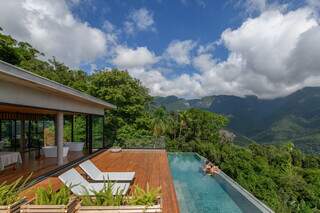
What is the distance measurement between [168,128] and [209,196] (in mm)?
23828

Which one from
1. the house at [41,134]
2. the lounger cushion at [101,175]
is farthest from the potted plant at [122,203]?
the lounger cushion at [101,175]

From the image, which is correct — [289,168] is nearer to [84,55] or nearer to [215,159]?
[215,159]

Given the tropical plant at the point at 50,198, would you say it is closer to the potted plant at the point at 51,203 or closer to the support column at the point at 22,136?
the potted plant at the point at 51,203

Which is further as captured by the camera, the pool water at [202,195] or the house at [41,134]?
the pool water at [202,195]

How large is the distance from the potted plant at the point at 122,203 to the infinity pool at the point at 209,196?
3305mm

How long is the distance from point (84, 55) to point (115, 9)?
744 inches

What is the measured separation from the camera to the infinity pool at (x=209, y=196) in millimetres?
7398

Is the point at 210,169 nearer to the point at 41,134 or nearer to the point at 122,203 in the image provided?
the point at 41,134

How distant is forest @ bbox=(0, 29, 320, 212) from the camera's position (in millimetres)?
22439

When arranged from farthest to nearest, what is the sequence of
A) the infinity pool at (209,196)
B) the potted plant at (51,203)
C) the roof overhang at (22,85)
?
the infinity pool at (209,196) → the roof overhang at (22,85) → the potted plant at (51,203)

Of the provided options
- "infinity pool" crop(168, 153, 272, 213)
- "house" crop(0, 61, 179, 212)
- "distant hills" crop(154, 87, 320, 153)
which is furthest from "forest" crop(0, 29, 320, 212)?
"distant hills" crop(154, 87, 320, 153)

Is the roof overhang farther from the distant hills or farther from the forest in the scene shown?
the distant hills

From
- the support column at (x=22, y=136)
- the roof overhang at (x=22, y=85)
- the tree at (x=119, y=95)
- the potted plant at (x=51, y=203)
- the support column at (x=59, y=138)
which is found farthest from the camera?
the tree at (x=119, y=95)

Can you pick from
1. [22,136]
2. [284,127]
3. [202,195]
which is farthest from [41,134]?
[284,127]
